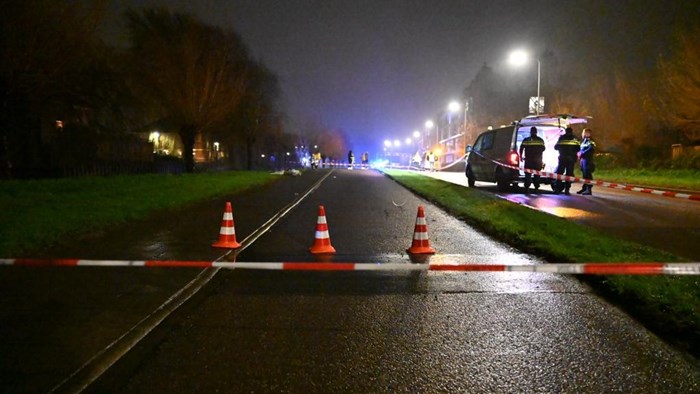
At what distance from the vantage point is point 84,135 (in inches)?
1099

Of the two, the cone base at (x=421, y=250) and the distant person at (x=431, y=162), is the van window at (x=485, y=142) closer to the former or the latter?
the cone base at (x=421, y=250)

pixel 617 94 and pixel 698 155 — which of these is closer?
pixel 698 155

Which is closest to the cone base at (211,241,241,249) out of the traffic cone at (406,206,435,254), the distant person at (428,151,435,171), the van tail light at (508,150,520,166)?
the traffic cone at (406,206,435,254)

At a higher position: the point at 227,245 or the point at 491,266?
the point at 491,266

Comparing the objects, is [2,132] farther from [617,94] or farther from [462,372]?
[617,94]

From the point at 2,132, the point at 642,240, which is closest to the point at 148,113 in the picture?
the point at 2,132

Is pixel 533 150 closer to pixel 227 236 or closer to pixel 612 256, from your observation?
pixel 612 256

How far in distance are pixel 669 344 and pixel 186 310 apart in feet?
14.5

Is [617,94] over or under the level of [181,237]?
over

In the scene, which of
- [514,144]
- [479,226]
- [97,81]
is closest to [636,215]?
[479,226]

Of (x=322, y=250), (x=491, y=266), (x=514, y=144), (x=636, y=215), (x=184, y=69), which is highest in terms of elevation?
(x=184, y=69)

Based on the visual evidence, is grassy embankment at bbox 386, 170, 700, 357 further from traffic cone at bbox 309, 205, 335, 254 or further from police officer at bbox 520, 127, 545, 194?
police officer at bbox 520, 127, 545, 194

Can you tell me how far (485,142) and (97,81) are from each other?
18420 millimetres

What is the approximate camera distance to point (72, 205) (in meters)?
13.1
